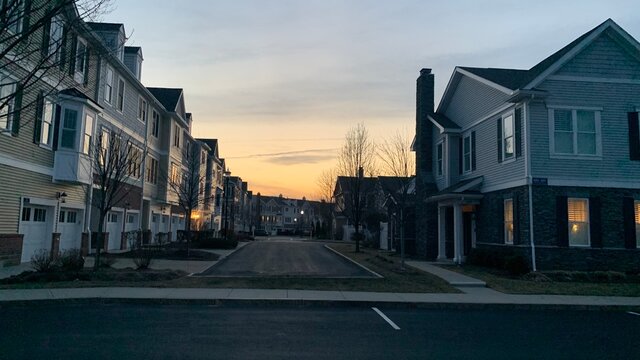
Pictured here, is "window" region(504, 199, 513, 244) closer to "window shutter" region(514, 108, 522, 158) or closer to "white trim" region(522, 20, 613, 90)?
"window shutter" region(514, 108, 522, 158)

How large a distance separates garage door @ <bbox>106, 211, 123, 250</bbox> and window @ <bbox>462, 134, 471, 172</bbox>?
18489mm

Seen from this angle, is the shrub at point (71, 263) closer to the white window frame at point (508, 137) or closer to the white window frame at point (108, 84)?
the white window frame at point (108, 84)

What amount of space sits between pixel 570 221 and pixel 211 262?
50.1 ft

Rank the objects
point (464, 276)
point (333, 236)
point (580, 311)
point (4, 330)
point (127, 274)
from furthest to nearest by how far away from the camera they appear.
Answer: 1. point (333, 236)
2. point (464, 276)
3. point (127, 274)
4. point (580, 311)
5. point (4, 330)

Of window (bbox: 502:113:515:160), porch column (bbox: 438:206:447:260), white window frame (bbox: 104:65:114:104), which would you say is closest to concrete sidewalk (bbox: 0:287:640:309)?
window (bbox: 502:113:515:160)

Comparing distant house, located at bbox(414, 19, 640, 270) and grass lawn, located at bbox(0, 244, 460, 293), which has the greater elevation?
distant house, located at bbox(414, 19, 640, 270)

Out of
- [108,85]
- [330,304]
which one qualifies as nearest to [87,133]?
[108,85]

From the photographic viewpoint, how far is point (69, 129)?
71.0 ft

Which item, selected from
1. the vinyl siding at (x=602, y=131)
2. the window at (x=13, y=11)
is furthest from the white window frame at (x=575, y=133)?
the window at (x=13, y=11)

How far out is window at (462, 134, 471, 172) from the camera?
84.9 ft

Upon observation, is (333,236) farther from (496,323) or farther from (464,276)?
(496,323)

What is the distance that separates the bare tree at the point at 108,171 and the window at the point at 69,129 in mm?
980

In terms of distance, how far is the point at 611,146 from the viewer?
20.4 meters

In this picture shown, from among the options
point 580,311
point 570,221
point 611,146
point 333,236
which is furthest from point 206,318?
point 333,236
